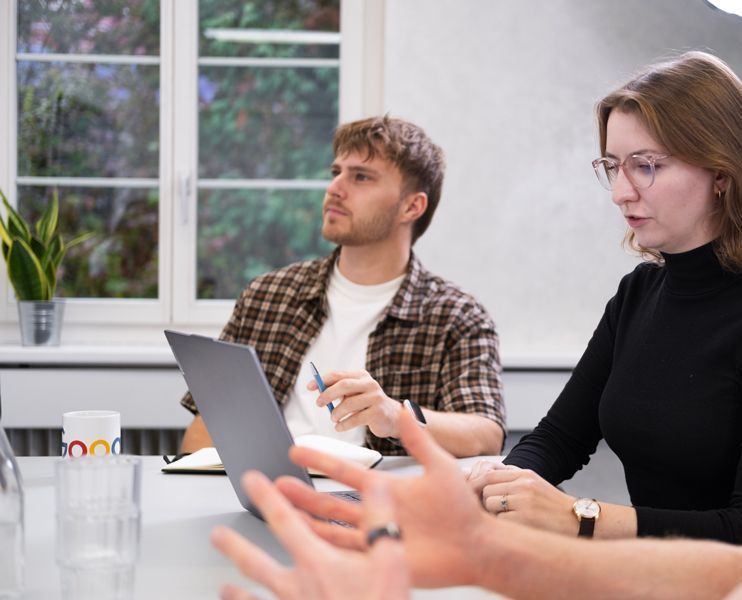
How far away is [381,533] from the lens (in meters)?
0.58

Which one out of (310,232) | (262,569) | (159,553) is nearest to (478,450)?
(159,553)

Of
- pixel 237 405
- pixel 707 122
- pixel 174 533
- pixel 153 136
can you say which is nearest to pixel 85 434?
pixel 174 533

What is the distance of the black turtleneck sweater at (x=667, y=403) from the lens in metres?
1.32

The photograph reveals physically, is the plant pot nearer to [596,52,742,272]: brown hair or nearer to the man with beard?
the man with beard

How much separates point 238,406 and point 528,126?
84.8 inches

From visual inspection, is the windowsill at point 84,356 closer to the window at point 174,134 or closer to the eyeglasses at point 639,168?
the window at point 174,134

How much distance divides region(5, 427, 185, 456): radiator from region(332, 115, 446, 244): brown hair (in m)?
1.06

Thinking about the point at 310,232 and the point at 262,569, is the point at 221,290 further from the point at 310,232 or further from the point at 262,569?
the point at 262,569

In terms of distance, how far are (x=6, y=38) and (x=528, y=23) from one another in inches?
68.1

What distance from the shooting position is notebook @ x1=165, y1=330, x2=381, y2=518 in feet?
3.15

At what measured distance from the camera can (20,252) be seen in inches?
107

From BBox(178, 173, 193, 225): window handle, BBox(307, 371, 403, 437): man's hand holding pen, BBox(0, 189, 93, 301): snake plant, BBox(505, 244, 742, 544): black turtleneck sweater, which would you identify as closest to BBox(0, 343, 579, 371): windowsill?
BBox(0, 189, 93, 301): snake plant

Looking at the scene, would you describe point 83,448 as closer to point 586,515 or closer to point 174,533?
point 174,533

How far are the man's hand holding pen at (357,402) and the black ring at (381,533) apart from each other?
2.88ft
